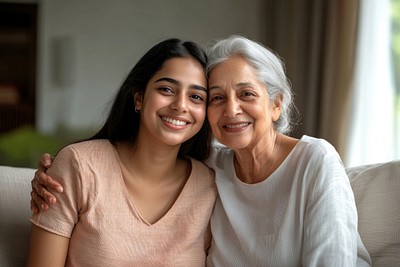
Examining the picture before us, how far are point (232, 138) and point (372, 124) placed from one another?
1853mm

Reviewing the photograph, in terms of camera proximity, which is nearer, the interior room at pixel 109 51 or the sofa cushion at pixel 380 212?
the sofa cushion at pixel 380 212

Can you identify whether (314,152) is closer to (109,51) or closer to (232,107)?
(232,107)

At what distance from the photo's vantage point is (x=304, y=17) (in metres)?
4.47

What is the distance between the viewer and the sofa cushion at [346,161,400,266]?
195 centimetres

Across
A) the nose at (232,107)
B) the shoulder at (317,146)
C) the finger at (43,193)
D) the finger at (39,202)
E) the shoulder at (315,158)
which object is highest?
the nose at (232,107)

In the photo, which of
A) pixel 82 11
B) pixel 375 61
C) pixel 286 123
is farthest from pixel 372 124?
pixel 82 11

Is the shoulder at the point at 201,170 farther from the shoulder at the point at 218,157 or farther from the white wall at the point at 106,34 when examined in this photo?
the white wall at the point at 106,34

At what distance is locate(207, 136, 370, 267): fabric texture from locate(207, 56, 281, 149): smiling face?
0.14 metres

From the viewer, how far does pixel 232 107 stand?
1906 millimetres

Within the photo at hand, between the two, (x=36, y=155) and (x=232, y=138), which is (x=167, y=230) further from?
(x=36, y=155)

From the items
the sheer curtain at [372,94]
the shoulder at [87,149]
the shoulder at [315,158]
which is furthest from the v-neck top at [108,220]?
the sheer curtain at [372,94]

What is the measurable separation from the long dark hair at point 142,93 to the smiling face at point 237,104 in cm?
11

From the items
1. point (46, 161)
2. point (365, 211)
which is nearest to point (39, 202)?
point (46, 161)

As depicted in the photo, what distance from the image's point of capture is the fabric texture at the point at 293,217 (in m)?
1.71
